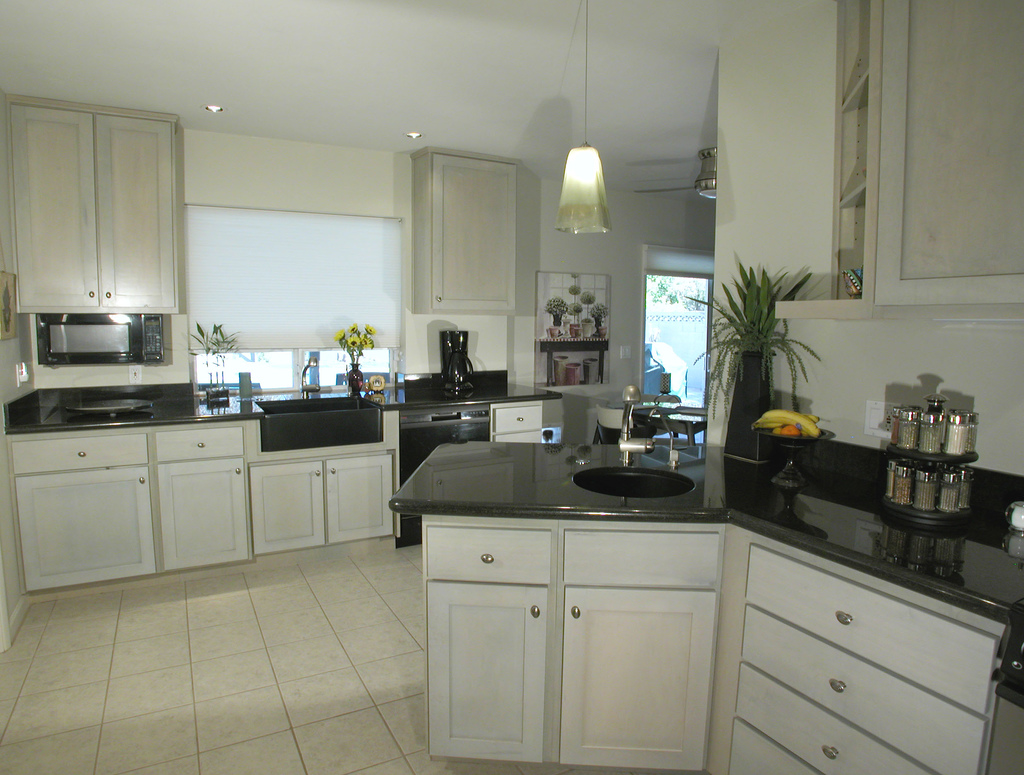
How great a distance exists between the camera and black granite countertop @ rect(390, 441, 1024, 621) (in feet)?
4.45

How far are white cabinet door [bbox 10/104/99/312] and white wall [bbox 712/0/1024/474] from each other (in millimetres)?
3105

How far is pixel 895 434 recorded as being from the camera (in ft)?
5.86

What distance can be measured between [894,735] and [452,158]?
3.73 m

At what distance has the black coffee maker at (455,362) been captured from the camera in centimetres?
436

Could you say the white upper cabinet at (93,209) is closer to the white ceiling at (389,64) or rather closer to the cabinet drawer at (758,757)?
the white ceiling at (389,64)

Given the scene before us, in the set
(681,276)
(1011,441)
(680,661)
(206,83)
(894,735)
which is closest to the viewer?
(894,735)

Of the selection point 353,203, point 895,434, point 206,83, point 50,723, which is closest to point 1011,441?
point 895,434

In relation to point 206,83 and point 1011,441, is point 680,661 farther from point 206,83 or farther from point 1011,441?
point 206,83

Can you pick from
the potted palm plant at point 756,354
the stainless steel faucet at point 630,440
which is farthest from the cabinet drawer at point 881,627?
the potted palm plant at point 756,354

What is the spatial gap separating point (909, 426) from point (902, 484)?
0.16 metres

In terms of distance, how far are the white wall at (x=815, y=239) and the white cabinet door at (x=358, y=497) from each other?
2032mm

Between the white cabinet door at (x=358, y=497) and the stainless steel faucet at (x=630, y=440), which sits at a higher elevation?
the stainless steel faucet at (x=630, y=440)

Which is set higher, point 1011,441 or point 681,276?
point 681,276

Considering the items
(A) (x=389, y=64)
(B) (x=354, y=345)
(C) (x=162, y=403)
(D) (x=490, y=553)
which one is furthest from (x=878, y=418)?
(C) (x=162, y=403)
